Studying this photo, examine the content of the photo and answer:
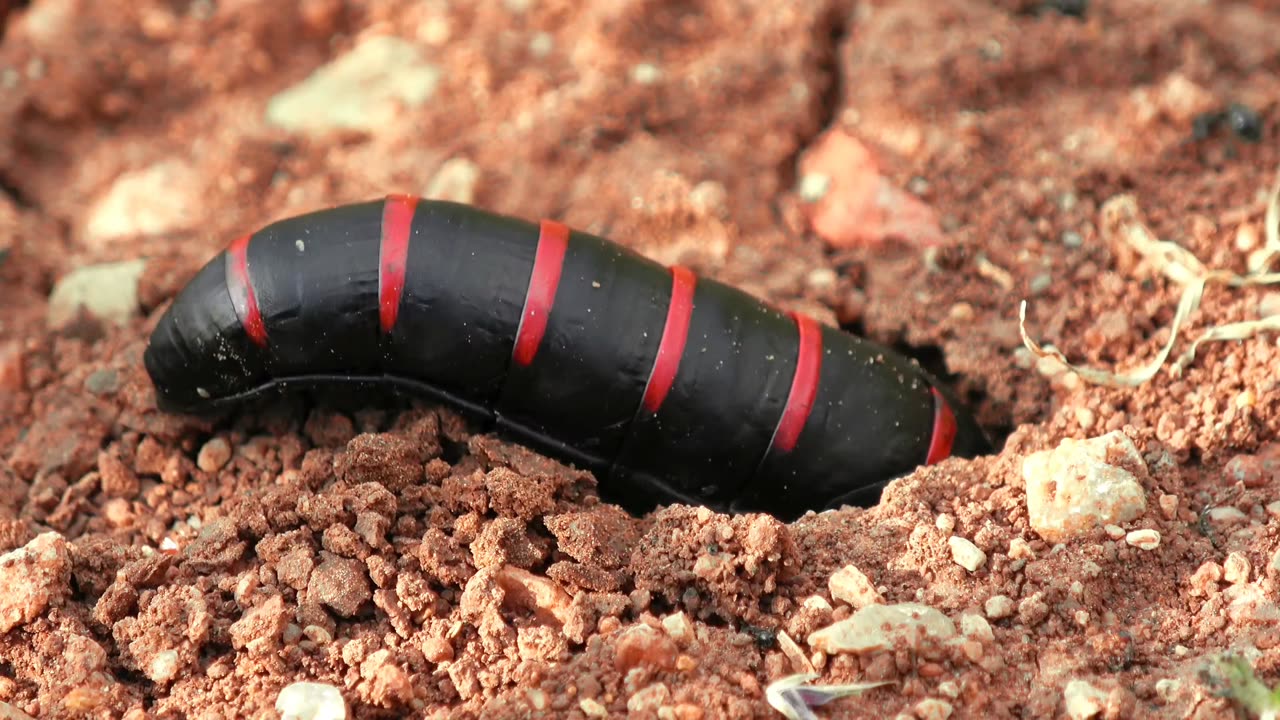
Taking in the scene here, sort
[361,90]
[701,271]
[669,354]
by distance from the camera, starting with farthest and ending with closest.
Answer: [361,90] < [701,271] < [669,354]

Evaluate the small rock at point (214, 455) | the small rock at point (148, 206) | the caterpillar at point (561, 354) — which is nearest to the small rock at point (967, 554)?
the caterpillar at point (561, 354)

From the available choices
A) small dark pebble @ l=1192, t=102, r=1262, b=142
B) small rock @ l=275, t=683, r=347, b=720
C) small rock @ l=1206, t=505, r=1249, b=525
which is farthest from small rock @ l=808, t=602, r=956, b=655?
small dark pebble @ l=1192, t=102, r=1262, b=142

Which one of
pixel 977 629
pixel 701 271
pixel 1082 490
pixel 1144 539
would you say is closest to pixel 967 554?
pixel 977 629

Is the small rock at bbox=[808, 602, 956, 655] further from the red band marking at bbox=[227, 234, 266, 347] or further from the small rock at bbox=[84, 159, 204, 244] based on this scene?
the small rock at bbox=[84, 159, 204, 244]

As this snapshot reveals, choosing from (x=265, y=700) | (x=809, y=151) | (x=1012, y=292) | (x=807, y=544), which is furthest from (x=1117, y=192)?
(x=265, y=700)

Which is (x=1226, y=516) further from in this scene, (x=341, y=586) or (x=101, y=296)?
(x=101, y=296)

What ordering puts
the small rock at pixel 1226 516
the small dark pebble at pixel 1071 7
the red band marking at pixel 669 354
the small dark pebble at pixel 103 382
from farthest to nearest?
1. the small dark pebble at pixel 1071 7
2. the small dark pebble at pixel 103 382
3. the red band marking at pixel 669 354
4. the small rock at pixel 1226 516

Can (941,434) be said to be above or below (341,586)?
below

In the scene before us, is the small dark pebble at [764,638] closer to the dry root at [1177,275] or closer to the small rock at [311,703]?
the small rock at [311,703]
